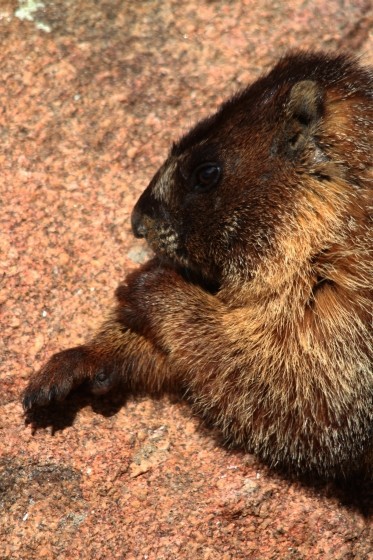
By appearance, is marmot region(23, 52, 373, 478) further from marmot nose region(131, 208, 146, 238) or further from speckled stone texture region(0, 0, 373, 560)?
speckled stone texture region(0, 0, 373, 560)

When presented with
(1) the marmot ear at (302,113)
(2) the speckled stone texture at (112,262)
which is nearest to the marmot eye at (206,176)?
(1) the marmot ear at (302,113)

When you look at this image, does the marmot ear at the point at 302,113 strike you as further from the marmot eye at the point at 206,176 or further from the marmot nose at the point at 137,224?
the marmot nose at the point at 137,224

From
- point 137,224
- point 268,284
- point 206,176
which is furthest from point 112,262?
point 268,284

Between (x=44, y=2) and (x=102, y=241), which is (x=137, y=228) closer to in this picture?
(x=102, y=241)

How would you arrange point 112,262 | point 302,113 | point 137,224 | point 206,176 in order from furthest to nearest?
point 112,262, point 137,224, point 206,176, point 302,113

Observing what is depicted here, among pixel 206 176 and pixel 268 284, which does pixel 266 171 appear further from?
pixel 268 284

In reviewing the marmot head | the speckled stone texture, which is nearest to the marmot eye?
the marmot head

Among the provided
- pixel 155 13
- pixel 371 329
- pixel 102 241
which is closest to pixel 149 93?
pixel 155 13
